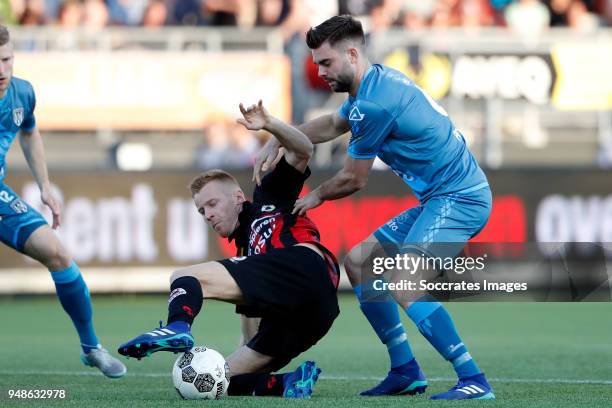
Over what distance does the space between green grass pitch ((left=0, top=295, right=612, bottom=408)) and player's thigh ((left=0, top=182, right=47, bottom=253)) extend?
911 millimetres

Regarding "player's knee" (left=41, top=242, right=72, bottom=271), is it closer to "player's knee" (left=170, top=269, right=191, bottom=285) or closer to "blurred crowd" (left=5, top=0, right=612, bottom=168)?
"player's knee" (left=170, top=269, right=191, bottom=285)

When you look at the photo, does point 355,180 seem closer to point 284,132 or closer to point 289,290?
point 284,132

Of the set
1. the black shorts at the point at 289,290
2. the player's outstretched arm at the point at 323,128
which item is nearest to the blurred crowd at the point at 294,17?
the player's outstretched arm at the point at 323,128

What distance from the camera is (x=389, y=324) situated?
23.8ft

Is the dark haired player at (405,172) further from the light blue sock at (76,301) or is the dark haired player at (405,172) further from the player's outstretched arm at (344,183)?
the light blue sock at (76,301)

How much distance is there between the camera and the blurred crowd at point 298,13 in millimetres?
16750

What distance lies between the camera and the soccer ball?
21.4 ft

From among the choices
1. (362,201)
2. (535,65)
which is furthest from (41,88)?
(535,65)

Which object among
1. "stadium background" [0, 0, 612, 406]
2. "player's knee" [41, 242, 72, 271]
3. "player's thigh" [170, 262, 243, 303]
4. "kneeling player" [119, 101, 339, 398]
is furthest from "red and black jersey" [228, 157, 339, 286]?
"stadium background" [0, 0, 612, 406]

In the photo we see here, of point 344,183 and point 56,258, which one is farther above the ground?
point 344,183

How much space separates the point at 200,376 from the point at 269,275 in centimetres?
66

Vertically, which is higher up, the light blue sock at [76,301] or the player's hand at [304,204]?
the player's hand at [304,204]

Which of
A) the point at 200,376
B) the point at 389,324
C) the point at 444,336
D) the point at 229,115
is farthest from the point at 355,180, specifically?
the point at 229,115

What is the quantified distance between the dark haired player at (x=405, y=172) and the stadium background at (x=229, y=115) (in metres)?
6.95
